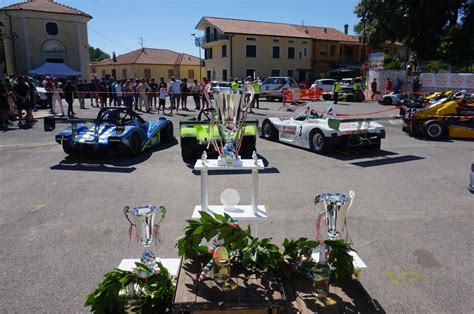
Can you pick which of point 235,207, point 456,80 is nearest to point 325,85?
point 456,80

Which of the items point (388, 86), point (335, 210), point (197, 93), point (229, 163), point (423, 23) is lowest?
point (335, 210)

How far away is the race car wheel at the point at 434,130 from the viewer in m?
11.8

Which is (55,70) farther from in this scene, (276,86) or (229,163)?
(229,163)

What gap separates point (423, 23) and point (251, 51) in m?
17.8

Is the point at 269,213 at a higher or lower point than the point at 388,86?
lower

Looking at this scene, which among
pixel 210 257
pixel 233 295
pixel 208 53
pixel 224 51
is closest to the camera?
pixel 233 295

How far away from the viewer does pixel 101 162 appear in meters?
8.76

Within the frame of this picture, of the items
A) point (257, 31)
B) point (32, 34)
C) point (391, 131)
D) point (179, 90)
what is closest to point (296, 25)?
point (257, 31)

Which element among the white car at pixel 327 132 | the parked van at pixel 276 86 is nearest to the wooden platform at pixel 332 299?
the white car at pixel 327 132

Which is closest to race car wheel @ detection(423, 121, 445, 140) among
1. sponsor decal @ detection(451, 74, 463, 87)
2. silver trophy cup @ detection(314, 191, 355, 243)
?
silver trophy cup @ detection(314, 191, 355, 243)

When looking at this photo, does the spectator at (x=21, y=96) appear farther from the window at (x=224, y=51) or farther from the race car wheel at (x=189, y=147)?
the window at (x=224, y=51)

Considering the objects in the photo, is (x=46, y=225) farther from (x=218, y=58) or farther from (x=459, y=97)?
(x=218, y=58)

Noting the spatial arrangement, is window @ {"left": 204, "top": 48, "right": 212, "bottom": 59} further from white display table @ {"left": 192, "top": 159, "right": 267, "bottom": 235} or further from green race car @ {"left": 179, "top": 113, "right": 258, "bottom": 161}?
white display table @ {"left": 192, "top": 159, "right": 267, "bottom": 235}

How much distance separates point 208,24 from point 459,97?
37231 millimetres
